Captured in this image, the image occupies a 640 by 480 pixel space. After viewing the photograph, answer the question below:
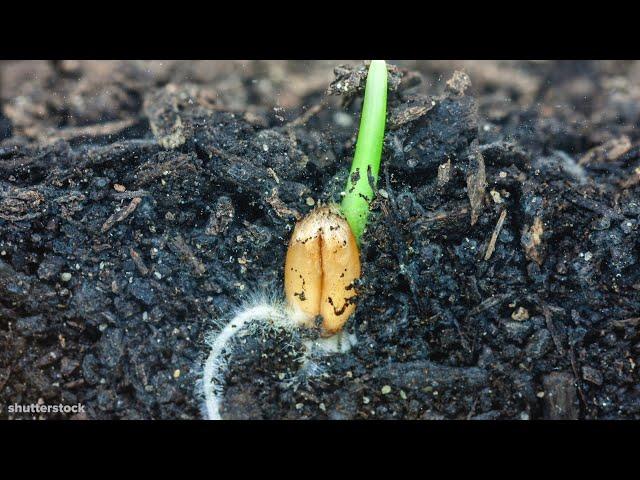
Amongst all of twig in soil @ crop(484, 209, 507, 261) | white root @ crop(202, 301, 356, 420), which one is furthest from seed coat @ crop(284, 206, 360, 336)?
twig in soil @ crop(484, 209, 507, 261)

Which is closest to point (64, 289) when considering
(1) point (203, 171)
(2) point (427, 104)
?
(1) point (203, 171)

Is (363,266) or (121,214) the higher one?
(121,214)

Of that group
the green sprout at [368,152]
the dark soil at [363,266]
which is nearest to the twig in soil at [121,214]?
the dark soil at [363,266]

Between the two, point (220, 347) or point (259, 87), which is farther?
point (259, 87)

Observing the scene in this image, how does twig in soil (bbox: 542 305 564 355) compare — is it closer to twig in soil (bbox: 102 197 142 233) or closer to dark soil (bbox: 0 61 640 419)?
dark soil (bbox: 0 61 640 419)

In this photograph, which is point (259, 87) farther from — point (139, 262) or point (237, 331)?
point (237, 331)

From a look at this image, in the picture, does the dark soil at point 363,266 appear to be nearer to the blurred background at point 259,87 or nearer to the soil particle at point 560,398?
the soil particle at point 560,398

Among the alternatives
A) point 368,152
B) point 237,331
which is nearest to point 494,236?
point 368,152

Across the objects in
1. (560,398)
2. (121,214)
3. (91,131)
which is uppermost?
(91,131)
